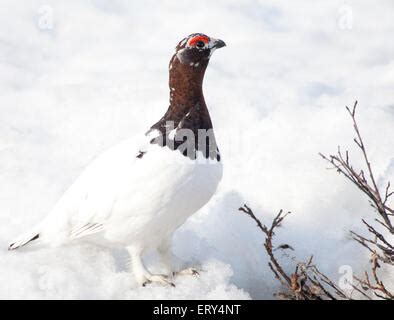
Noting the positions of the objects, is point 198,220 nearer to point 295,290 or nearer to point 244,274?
point 244,274

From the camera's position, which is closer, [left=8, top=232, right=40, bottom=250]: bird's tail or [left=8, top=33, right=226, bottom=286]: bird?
[left=8, top=33, right=226, bottom=286]: bird

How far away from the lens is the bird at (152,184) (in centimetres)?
273

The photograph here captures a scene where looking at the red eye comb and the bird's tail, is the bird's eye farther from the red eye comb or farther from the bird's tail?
the bird's tail

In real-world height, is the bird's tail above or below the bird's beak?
below

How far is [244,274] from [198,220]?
1.45 feet

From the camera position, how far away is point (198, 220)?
11.8 feet

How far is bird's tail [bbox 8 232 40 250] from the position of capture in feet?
9.75

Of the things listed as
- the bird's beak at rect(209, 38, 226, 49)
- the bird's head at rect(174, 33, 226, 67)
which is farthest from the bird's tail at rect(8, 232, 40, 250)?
the bird's beak at rect(209, 38, 226, 49)

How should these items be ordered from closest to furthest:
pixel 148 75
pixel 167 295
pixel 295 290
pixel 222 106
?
pixel 295 290
pixel 167 295
pixel 222 106
pixel 148 75

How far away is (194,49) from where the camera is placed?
114 inches

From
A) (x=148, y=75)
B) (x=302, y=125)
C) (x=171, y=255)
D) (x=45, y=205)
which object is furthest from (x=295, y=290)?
(x=148, y=75)

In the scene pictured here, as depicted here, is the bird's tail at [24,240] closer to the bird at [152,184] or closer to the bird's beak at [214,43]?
the bird at [152,184]

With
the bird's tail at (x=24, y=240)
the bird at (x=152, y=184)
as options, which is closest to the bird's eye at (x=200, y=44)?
the bird at (x=152, y=184)

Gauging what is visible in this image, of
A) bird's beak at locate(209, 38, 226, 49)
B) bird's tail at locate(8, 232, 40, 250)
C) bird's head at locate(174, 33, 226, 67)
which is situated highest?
bird's beak at locate(209, 38, 226, 49)
